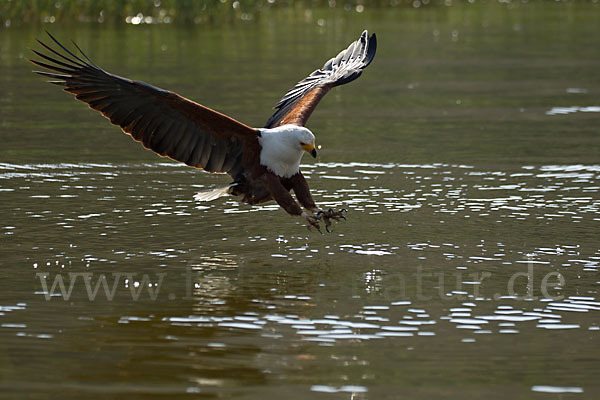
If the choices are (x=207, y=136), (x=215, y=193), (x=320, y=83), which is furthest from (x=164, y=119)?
(x=320, y=83)

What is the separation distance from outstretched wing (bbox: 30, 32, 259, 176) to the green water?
2.05 feet

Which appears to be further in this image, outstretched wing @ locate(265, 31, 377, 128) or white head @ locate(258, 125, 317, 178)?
outstretched wing @ locate(265, 31, 377, 128)

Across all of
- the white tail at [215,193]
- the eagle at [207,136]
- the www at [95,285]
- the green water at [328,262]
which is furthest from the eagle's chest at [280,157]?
the www at [95,285]

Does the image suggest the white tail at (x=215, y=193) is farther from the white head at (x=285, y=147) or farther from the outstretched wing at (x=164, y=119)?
the white head at (x=285, y=147)

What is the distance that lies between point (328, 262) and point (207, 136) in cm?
118

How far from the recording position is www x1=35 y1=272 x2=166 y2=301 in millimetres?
6473

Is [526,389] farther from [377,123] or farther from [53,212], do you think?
[377,123]

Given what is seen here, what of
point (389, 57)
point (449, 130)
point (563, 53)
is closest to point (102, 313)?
point (449, 130)

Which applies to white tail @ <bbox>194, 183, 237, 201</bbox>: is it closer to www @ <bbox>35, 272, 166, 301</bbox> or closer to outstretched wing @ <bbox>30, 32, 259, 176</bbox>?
outstretched wing @ <bbox>30, 32, 259, 176</bbox>

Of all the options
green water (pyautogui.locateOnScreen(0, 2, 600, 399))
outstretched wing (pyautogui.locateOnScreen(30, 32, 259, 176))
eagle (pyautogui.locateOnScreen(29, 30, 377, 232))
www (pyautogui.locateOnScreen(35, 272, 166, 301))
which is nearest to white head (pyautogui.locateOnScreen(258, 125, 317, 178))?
eagle (pyautogui.locateOnScreen(29, 30, 377, 232))

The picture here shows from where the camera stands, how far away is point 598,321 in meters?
5.97

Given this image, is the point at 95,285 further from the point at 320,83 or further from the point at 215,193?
the point at 320,83

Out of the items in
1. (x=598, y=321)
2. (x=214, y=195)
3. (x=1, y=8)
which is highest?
(x=1, y=8)

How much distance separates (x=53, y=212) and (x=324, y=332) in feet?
11.6
